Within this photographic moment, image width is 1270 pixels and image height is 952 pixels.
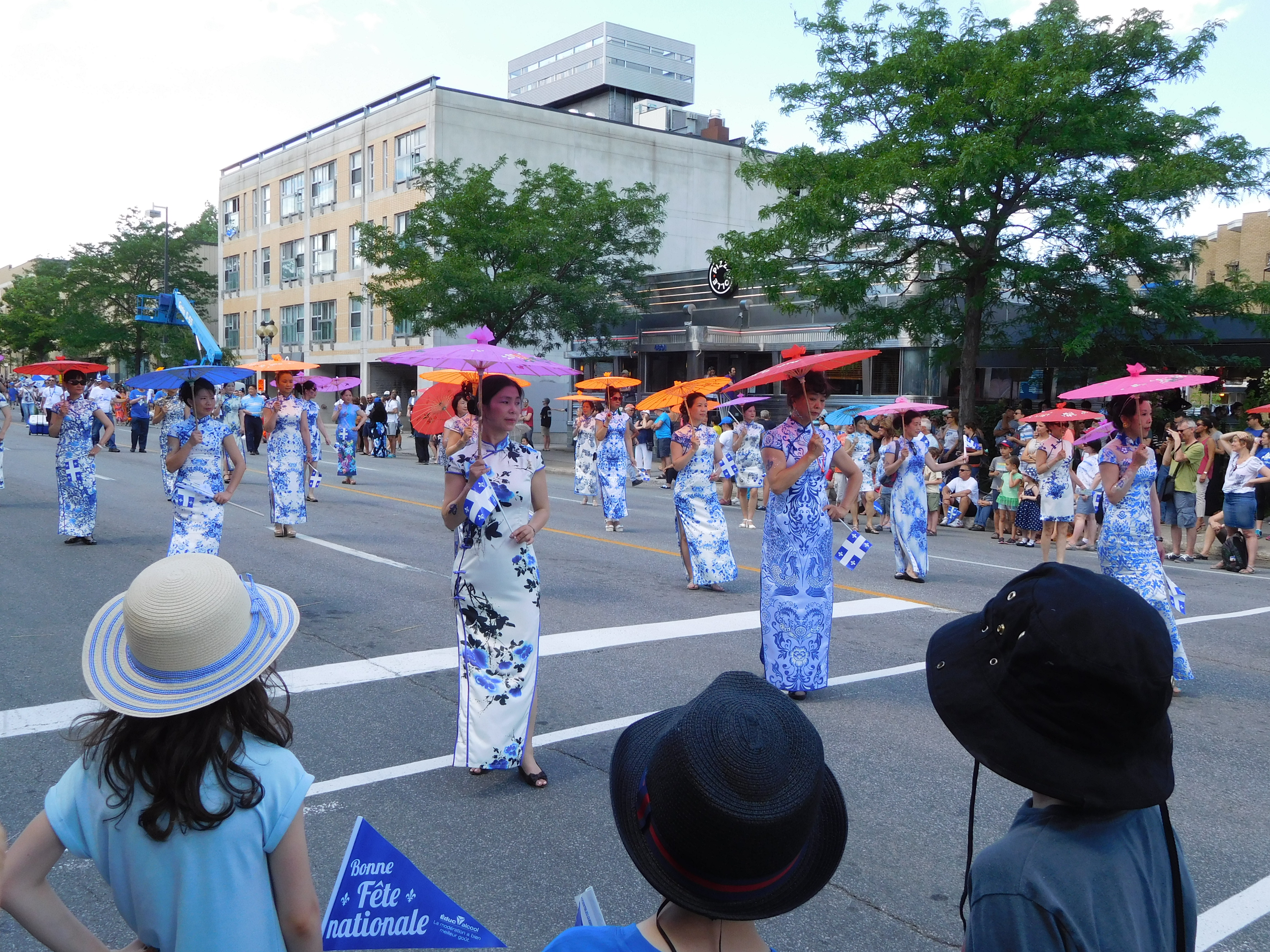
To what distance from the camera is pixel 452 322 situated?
34.4m

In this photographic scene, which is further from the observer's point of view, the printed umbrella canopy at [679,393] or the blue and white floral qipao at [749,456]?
the blue and white floral qipao at [749,456]

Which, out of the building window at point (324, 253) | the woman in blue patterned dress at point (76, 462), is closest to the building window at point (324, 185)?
the building window at point (324, 253)

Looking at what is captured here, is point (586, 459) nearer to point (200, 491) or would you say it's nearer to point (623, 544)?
point (623, 544)

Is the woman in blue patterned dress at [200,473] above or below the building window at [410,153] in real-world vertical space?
below

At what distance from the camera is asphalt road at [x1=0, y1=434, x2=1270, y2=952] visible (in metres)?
4.10

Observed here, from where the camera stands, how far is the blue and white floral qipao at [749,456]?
56.0ft

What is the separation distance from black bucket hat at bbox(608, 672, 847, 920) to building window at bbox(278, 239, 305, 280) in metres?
57.2

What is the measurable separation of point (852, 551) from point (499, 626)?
2.83 metres

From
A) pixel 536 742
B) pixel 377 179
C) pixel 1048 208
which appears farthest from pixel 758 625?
pixel 377 179

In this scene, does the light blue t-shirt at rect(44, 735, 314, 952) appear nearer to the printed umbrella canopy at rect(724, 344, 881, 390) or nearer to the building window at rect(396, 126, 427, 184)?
the printed umbrella canopy at rect(724, 344, 881, 390)

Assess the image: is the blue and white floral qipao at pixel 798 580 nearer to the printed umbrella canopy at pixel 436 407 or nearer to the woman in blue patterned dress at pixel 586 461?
the printed umbrella canopy at pixel 436 407

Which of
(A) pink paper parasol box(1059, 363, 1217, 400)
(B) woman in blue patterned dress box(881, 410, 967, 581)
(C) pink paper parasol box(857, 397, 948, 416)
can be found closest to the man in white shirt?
(C) pink paper parasol box(857, 397, 948, 416)

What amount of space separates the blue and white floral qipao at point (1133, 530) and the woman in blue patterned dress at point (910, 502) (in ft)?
13.1

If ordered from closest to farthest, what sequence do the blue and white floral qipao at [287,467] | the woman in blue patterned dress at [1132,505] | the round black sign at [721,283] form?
the woman in blue patterned dress at [1132,505] < the blue and white floral qipao at [287,467] < the round black sign at [721,283]
